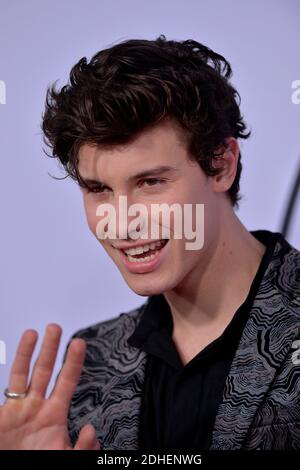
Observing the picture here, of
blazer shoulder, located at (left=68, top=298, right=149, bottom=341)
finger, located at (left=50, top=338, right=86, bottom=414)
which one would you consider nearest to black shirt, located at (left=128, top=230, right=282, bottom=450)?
blazer shoulder, located at (left=68, top=298, right=149, bottom=341)

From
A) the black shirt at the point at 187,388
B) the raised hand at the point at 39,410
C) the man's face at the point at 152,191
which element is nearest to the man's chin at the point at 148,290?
the man's face at the point at 152,191

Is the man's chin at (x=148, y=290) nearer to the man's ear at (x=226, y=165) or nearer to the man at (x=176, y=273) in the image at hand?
the man at (x=176, y=273)

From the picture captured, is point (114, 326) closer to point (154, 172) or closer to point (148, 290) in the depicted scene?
point (148, 290)

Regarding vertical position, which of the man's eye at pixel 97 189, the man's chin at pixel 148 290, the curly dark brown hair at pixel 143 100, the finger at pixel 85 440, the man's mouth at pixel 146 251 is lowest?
the finger at pixel 85 440

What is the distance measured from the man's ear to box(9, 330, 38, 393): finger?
0.51 meters

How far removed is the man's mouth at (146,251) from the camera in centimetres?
138

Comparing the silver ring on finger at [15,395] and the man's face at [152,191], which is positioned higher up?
the man's face at [152,191]

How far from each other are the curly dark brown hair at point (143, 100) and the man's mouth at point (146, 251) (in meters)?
0.17

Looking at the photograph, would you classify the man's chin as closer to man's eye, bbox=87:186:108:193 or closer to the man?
the man

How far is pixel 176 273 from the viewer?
1380 millimetres

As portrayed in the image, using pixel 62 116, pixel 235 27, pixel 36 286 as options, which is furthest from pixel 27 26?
pixel 36 286

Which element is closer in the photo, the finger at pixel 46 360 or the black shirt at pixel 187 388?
the finger at pixel 46 360

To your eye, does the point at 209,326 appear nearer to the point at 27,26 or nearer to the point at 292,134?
the point at 292,134

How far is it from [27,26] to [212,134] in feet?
1.81
